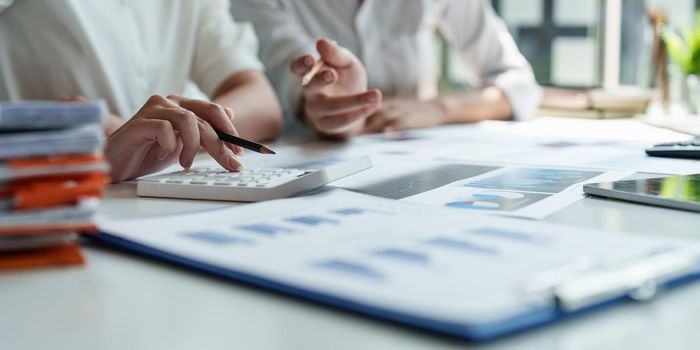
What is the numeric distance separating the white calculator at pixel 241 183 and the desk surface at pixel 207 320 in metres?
0.23

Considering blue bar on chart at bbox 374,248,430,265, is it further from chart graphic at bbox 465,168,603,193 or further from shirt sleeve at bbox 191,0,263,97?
shirt sleeve at bbox 191,0,263,97

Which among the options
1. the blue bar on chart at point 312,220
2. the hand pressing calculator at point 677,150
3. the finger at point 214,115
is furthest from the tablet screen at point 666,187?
the finger at point 214,115

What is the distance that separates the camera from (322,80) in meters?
1.45

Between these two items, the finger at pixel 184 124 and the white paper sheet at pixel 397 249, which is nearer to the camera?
the white paper sheet at pixel 397 249

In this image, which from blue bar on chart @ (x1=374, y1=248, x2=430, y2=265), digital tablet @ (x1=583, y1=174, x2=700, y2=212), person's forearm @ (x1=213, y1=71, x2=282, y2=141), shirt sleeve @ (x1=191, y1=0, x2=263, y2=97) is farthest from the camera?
shirt sleeve @ (x1=191, y1=0, x2=263, y2=97)

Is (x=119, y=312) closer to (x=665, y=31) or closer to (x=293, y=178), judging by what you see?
(x=293, y=178)

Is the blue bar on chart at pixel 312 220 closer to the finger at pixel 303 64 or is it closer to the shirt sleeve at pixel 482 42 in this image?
the finger at pixel 303 64

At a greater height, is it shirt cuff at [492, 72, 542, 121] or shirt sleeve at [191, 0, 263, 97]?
shirt sleeve at [191, 0, 263, 97]

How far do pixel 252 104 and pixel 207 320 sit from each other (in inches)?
41.8

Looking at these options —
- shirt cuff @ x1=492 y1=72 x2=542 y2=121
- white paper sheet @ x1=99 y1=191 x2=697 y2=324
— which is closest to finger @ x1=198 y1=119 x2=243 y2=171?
white paper sheet @ x1=99 y1=191 x2=697 y2=324

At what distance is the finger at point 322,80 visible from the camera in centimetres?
144

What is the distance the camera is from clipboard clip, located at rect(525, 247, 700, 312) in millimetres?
470

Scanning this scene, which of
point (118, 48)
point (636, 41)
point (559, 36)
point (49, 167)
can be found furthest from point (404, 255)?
point (559, 36)

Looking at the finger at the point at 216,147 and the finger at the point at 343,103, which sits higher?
the finger at the point at 343,103
